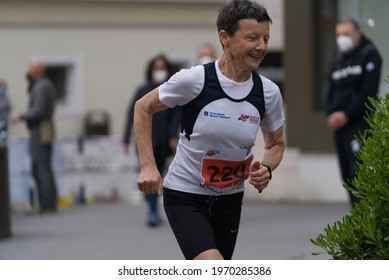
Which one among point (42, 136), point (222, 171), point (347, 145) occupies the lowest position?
point (42, 136)

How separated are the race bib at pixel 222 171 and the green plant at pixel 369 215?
89cm

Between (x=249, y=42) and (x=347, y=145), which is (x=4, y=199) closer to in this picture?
(x=347, y=145)

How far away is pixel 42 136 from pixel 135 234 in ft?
11.7

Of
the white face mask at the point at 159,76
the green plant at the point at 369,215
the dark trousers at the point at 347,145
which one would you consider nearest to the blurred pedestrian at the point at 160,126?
the white face mask at the point at 159,76

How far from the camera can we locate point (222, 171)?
5.42 m

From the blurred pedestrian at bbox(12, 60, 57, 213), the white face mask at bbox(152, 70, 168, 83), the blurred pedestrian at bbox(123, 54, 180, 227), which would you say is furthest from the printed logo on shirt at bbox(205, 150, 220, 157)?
the blurred pedestrian at bbox(12, 60, 57, 213)

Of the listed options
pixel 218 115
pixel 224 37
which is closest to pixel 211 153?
pixel 218 115

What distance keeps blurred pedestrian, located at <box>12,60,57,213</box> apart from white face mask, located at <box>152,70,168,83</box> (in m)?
3.04

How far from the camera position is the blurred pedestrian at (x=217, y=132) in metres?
5.21

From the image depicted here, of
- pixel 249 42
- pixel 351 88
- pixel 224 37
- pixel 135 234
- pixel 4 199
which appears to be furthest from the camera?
pixel 135 234

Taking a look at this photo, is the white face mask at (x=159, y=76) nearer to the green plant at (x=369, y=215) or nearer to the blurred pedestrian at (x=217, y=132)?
the blurred pedestrian at (x=217, y=132)

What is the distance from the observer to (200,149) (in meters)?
5.39

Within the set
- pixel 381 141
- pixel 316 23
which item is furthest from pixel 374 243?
pixel 316 23

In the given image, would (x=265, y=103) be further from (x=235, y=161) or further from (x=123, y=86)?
(x=123, y=86)
